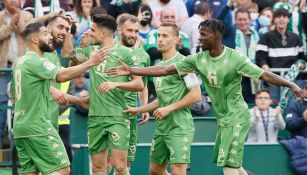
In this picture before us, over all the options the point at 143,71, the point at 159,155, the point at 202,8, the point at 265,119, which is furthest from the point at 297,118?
the point at 143,71

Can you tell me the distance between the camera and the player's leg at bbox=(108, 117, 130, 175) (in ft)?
55.4

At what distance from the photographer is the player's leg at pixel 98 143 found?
17.0 meters

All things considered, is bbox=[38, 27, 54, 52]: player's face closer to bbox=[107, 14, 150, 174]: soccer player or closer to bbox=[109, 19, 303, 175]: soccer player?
bbox=[109, 19, 303, 175]: soccer player

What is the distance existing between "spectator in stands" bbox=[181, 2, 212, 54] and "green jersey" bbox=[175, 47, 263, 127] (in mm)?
4932

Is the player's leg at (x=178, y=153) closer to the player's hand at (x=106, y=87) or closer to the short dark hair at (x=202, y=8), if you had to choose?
the player's hand at (x=106, y=87)

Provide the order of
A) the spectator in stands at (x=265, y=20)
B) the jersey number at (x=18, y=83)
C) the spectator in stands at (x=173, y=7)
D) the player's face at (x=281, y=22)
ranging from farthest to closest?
1. the spectator in stands at (x=265, y=20)
2. the spectator in stands at (x=173, y=7)
3. the player's face at (x=281, y=22)
4. the jersey number at (x=18, y=83)

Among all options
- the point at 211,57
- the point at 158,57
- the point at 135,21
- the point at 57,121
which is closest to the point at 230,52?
the point at 211,57

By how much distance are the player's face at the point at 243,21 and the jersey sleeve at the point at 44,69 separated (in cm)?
646

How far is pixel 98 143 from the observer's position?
17.1 metres

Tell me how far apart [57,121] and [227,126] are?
2.63m

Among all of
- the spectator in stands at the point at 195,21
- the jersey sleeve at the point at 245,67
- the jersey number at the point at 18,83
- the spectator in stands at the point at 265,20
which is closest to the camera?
the jersey number at the point at 18,83

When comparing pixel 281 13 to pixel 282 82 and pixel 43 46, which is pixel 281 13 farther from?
pixel 43 46

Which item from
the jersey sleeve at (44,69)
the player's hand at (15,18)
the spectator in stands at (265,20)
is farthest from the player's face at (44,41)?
the spectator in stands at (265,20)

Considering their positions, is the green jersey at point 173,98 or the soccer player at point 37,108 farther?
the green jersey at point 173,98
